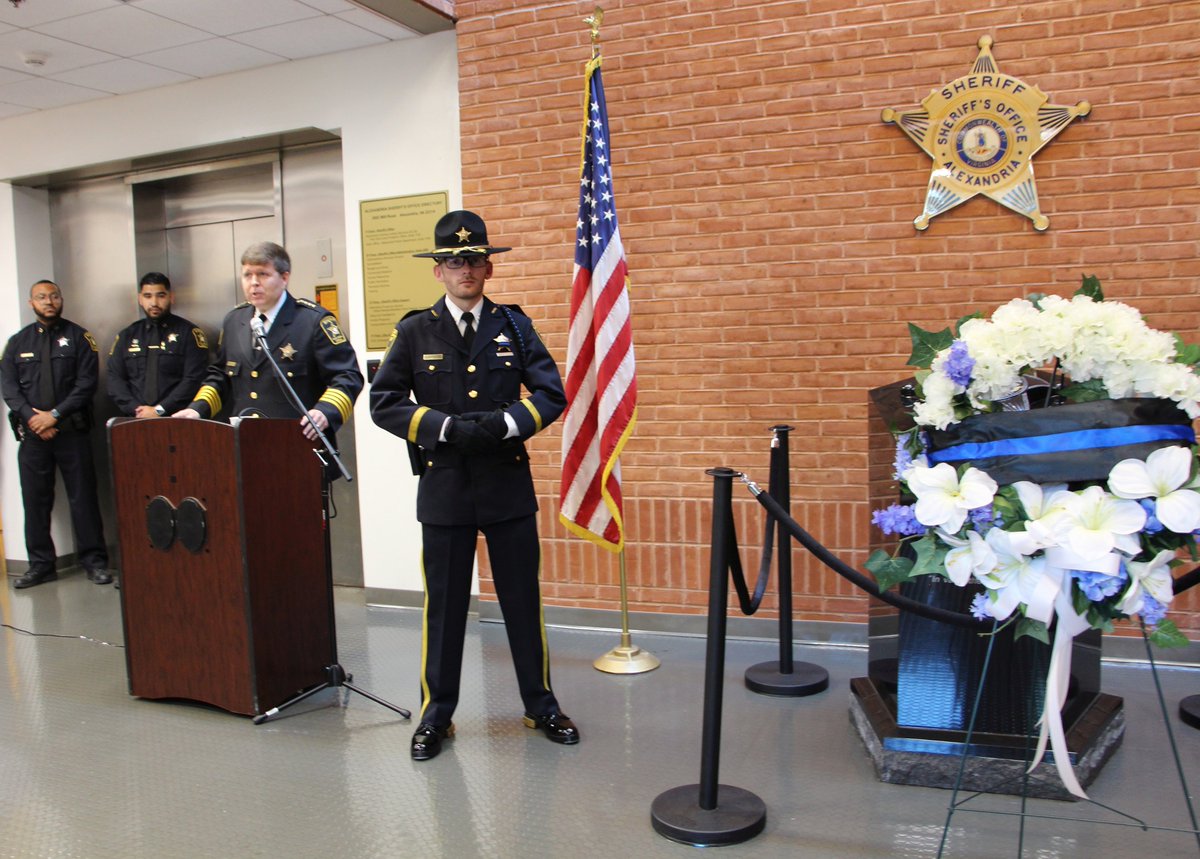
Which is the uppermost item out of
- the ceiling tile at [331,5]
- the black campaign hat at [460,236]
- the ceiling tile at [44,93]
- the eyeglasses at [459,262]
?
the ceiling tile at [331,5]

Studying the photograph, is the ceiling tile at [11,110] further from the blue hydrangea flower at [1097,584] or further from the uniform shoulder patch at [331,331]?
the blue hydrangea flower at [1097,584]

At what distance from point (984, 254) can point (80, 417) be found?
17.7ft

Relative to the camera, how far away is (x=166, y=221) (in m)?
6.19

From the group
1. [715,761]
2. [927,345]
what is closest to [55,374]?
[715,761]

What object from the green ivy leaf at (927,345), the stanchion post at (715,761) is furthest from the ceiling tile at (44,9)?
the green ivy leaf at (927,345)

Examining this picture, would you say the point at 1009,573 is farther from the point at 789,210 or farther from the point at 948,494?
the point at 789,210

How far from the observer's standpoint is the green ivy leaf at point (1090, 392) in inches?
82.5

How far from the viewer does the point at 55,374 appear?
6.07 metres

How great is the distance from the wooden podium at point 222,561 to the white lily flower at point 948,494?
233cm

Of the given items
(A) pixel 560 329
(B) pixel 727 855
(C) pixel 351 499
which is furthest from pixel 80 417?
(B) pixel 727 855

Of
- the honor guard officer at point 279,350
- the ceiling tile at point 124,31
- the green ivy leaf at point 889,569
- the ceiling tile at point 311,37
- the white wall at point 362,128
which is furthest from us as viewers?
the white wall at point 362,128

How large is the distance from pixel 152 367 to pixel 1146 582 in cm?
551

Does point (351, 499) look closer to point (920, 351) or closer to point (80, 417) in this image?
point (80, 417)

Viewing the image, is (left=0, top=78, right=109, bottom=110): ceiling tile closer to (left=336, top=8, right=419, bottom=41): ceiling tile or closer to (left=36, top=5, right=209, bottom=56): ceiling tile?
(left=36, top=5, right=209, bottom=56): ceiling tile
